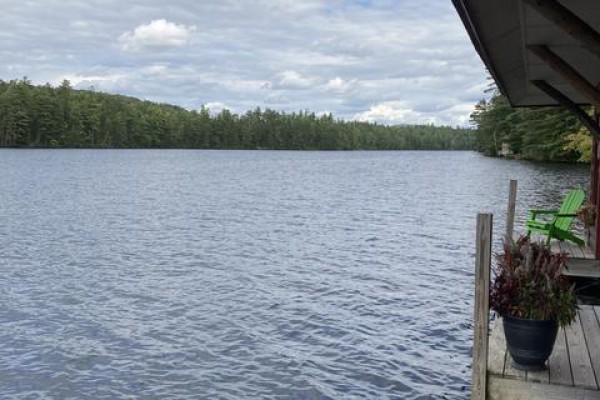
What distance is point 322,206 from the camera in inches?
1132

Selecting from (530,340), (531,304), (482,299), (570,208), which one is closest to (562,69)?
(531,304)

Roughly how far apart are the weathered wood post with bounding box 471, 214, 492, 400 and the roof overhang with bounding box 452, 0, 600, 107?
4.80 ft

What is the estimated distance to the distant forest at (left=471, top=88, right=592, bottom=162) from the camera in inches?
1849

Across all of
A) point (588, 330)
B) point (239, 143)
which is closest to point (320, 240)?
point (588, 330)

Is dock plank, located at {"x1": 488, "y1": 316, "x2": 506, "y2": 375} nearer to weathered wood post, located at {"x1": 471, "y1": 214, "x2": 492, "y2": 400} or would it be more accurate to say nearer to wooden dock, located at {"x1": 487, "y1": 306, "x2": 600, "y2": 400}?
wooden dock, located at {"x1": 487, "y1": 306, "x2": 600, "y2": 400}

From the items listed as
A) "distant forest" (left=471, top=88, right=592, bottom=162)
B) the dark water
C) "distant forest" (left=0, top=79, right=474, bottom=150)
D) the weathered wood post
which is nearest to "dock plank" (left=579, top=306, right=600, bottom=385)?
the weathered wood post

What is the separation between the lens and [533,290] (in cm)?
496

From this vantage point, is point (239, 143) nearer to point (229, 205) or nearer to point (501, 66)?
point (229, 205)

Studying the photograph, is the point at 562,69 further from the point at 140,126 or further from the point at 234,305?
the point at 140,126

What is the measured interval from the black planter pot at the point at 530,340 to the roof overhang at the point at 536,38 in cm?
215

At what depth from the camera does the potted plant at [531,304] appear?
4.94m

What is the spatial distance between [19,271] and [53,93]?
105202 millimetres

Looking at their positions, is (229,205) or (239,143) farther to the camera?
(239,143)

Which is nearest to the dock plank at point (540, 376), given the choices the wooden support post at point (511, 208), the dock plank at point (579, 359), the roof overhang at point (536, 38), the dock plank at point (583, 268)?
the dock plank at point (579, 359)
